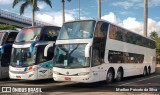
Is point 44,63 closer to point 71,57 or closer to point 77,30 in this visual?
point 71,57

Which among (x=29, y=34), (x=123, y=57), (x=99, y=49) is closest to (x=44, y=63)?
(x=29, y=34)

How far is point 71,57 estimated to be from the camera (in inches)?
637

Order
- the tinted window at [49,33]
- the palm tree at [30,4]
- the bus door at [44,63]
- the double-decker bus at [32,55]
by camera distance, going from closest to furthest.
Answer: the double-decker bus at [32,55], the bus door at [44,63], the tinted window at [49,33], the palm tree at [30,4]

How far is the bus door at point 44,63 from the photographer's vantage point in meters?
18.5

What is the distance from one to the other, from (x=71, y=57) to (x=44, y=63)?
3.21m

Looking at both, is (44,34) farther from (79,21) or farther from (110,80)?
(110,80)

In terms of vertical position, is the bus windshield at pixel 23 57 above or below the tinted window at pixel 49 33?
below

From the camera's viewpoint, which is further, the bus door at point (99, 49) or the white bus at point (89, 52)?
the bus door at point (99, 49)

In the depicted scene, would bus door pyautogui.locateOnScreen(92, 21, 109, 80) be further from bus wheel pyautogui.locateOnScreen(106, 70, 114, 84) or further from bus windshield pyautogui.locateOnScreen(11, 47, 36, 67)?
bus windshield pyautogui.locateOnScreen(11, 47, 36, 67)

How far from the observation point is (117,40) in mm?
19516

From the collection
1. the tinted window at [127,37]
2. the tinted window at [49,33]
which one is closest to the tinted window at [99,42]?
the tinted window at [127,37]

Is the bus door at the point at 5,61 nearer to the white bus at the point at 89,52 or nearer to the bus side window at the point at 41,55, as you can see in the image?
the bus side window at the point at 41,55

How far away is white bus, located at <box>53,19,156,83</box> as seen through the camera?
15891 mm

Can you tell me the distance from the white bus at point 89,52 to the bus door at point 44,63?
202 centimetres
